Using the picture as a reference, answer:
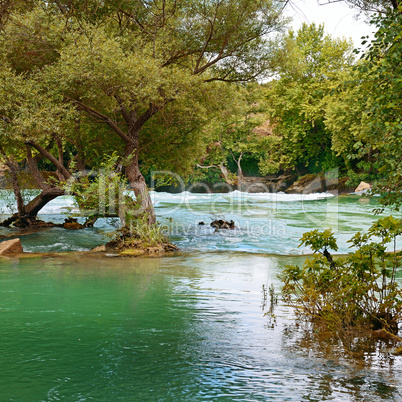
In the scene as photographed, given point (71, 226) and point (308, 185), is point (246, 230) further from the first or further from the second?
point (308, 185)

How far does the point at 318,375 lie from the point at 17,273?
771 cm

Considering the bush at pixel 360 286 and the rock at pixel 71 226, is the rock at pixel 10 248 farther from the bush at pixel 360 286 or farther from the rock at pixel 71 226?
the bush at pixel 360 286

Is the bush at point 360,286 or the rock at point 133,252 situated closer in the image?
the bush at point 360,286

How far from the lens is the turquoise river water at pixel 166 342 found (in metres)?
4.42

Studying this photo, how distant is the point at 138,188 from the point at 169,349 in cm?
1010

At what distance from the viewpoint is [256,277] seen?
33.6 feet

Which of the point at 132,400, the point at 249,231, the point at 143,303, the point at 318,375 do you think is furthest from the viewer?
the point at 249,231

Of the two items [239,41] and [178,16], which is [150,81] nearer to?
[178,16]

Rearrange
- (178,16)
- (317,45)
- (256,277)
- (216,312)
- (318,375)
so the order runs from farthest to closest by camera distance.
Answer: (317,45)
(178,16)
(256,277)
(216,312)
(318,375)

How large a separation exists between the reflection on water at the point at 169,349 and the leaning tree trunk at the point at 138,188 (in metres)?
5.25

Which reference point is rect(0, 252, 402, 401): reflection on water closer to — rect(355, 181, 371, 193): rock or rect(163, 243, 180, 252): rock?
rect(163, 243, 180, 252): rock

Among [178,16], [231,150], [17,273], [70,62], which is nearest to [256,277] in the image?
[17,273]

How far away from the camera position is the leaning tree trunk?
14617 mm

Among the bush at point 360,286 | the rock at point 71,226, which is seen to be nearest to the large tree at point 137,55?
the rock at point 71,226
